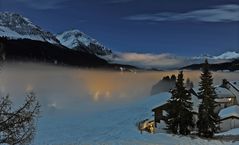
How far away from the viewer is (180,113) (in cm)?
7181

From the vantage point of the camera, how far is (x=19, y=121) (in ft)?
40.0

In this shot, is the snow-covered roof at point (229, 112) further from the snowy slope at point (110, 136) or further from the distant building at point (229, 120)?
the snowy slope at point (110, 136)

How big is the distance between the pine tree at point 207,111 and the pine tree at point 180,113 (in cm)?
171

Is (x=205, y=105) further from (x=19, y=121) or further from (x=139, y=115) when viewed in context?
(x=19, y=121)

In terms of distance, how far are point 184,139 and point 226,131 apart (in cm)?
2840

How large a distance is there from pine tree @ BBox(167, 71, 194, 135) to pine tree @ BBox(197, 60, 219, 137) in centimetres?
171

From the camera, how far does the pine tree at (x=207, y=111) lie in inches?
2758

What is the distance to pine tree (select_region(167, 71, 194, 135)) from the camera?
7112 cm

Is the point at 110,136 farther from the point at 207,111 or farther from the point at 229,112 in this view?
the point at 229,112

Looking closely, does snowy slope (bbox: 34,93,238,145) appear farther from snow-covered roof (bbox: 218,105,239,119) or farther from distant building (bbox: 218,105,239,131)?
snow-covered roof (bbox: 218,105,239,119)

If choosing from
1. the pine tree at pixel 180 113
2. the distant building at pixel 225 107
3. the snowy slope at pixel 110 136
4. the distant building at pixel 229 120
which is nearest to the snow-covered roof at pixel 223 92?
the distant building at pixel 225 107

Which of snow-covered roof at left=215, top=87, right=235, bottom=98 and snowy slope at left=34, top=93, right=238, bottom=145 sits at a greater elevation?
snow-covered roof at left=215, top=87, right=235, bottom=98

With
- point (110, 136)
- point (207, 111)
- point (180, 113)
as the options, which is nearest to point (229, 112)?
point (207, 111)

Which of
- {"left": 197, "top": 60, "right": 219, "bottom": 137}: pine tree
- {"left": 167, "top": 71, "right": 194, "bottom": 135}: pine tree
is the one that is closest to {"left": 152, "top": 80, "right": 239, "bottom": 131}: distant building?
{"left": 197, "top": 60, "right": 219, "bottom": 137}: pine tree
